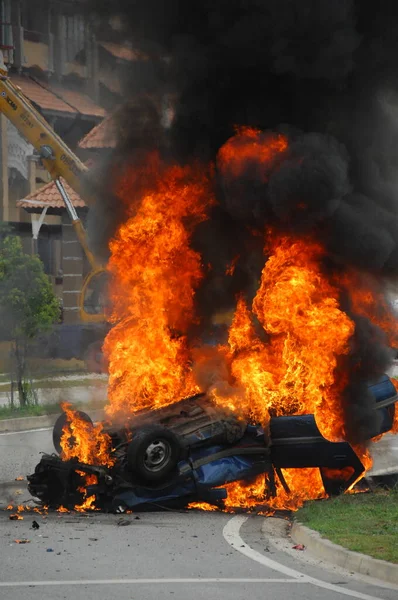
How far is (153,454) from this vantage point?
10664 millimetres

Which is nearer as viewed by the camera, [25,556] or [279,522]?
[25,556]

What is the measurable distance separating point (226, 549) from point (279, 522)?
1469 millimetres

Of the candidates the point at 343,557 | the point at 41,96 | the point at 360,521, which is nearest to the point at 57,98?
the point at 41,96

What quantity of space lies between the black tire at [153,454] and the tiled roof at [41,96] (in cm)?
2781

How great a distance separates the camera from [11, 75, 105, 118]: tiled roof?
3763 centimetres

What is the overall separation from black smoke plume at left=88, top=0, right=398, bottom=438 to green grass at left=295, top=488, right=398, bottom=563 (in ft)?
5.59

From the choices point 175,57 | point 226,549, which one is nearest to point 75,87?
point 175,57

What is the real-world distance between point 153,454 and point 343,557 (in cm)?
258

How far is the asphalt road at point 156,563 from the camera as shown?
7688 mm

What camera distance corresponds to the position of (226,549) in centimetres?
924

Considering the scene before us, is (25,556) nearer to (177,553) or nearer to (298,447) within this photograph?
(177,553)

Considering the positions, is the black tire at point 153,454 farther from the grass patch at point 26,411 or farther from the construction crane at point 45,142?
the construction crane at point 45,142


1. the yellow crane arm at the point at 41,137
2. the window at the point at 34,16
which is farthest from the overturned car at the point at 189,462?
the window at the point at 34,16

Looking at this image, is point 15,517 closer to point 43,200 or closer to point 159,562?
point 159,562
